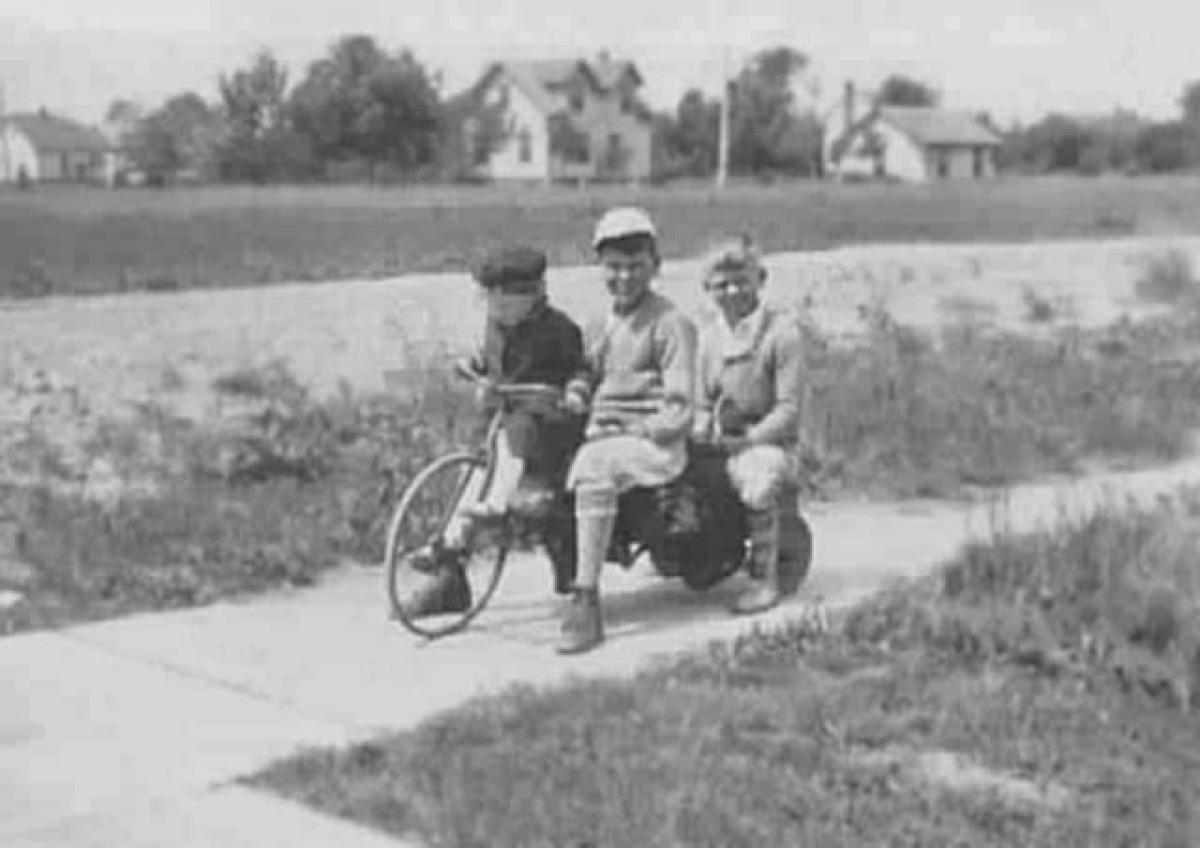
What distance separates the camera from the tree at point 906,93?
133 m

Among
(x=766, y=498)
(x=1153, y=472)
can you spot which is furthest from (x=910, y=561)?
(x=1153, y=472)

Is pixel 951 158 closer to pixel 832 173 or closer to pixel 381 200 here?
pixel 832 173

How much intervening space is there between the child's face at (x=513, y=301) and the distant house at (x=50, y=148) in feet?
366

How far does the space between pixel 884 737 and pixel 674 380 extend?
6.11 feet

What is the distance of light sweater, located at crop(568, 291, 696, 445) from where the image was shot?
7215 millimetres

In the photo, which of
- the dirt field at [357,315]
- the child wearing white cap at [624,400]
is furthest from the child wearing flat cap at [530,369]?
the dirt field at [357,315]

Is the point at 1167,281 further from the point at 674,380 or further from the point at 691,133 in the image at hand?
the point at 691,133

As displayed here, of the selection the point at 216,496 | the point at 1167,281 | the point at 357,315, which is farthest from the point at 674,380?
the point at 1167,281

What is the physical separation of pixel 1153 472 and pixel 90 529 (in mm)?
5745

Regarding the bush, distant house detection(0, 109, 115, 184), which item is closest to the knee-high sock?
the bush

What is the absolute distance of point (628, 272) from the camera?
7211mm

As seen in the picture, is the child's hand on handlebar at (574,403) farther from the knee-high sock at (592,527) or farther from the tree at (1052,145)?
the tree at (1052,145)

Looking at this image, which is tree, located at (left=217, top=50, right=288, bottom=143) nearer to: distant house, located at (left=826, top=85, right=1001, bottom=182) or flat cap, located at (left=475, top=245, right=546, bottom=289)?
distant house, located at (left=826, top=85, right=1001, bottom=182)

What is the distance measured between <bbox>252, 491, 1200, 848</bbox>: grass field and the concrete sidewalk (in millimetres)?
231
